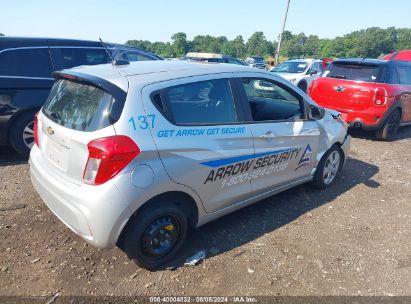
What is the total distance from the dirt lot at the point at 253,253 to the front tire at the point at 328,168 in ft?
0.57

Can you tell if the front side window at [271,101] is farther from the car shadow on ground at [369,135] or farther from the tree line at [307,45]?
the tree line at [307,45]

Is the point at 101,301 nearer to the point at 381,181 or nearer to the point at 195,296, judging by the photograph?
the point at 195,296

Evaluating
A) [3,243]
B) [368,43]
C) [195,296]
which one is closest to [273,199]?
[195,296]

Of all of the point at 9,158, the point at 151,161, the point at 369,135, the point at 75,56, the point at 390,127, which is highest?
the point at 75,56

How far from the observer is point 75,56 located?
18.4 feet

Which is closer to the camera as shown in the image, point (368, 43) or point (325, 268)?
point (325, 268)

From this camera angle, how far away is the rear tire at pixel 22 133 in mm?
4949

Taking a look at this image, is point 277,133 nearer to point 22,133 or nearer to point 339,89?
point 22,133

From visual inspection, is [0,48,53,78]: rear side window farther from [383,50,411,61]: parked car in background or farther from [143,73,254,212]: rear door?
[383,50,411,61]: parked car in background

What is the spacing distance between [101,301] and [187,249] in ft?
3.09

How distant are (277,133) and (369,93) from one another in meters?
4.19

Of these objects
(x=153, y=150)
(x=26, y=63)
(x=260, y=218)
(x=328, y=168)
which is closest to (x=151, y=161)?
(x=153, y=150)

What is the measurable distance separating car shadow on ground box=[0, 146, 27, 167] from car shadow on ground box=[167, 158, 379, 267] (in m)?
3.30

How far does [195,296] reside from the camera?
8.75 feet
